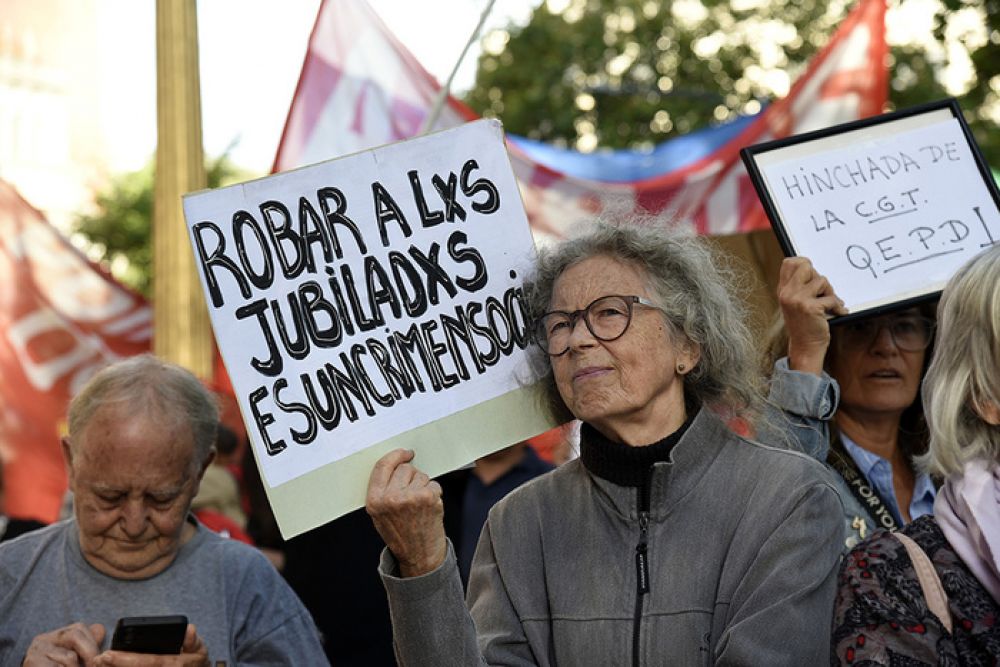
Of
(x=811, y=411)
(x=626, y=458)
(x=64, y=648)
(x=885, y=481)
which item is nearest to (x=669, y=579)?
(x=626, y=458)

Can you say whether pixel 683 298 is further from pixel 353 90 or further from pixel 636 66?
pixel 636 66

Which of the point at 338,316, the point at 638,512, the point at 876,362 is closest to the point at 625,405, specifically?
the point at 638,512

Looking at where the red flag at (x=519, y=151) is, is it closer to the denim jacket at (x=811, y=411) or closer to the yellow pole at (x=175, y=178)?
the yellow pole at (x=175, y=178)

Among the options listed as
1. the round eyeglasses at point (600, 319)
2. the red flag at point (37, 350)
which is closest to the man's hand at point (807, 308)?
the round eyeglasses at point (600, 319)

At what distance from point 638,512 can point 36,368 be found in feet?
15.1

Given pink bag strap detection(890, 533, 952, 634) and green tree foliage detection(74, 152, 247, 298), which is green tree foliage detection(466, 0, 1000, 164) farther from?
pink bag strap detection(890, 533, 952, 634)

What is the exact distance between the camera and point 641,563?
8.72 feet

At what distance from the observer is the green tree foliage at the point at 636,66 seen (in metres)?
22.2

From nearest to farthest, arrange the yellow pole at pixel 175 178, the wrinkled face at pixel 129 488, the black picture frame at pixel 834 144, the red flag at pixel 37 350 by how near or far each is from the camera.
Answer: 1. the wrinkled face at pixel 129 488
2. the black picture frame at pixel 834 144
3. the yellow pole at pixel 175 178
4. the red flag at pixel 37 350

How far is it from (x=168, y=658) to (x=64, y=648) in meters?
0.22

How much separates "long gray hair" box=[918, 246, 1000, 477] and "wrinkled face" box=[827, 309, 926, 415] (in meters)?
1.06

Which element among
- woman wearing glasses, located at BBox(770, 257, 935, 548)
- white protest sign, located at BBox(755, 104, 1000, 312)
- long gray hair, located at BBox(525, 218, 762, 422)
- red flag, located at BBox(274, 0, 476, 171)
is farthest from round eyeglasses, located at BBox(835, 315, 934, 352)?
red flag, located at BBox(274, 0, 476, 171)

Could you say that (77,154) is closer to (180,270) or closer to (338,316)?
(180,270)

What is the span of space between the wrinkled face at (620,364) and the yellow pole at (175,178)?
3629mm
